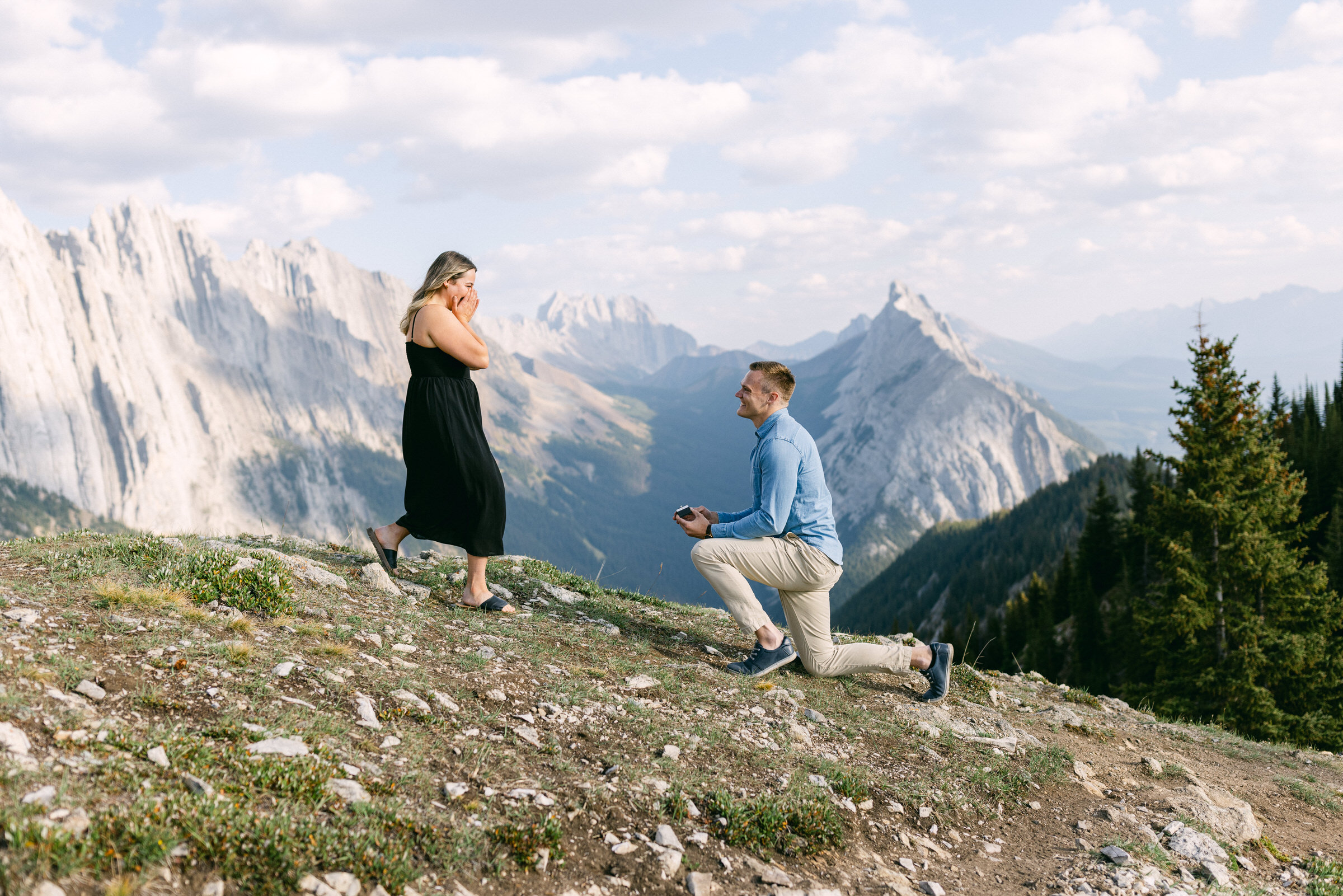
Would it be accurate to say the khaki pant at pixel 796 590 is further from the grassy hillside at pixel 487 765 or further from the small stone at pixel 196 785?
the small stone at pixel 196 785

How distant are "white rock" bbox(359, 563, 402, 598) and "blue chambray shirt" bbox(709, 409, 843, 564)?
14.7ft

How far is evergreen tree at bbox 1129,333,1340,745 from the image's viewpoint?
790 inches

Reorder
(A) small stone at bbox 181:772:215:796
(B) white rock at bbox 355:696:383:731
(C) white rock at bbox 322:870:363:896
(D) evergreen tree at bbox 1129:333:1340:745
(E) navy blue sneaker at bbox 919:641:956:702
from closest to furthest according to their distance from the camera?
(C) white rock at bbox 322:870:363:896 < (A) small stone at bbox 181:772:215:796 < (B) white rock at bbox 355:696:383:731 < (E) navy blue sneaker at bbox 919:641:956:702 < (D) evergreen tree at bbox 1129:333:1340:745

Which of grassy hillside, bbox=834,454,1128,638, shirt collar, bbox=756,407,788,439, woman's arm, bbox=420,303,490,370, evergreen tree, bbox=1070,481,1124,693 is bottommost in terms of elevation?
grassy hillside, bbox=834,454,1128,638

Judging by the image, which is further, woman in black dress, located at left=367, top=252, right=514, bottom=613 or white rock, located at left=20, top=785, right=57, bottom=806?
woman in black dress, located at left=367, top=252, right=514, bottom=613

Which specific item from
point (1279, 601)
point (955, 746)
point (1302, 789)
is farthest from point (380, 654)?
point (1279, 601)

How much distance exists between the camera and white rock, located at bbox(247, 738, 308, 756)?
5078 millimetres

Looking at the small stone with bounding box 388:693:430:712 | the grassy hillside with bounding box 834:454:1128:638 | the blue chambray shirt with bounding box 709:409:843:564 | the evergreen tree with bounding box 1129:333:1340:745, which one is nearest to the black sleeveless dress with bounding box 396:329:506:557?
the small stone with bounding box 388:693:430:712

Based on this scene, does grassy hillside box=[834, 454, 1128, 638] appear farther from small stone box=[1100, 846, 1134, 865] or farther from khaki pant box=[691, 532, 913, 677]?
small stone box=[1100, 846, 1134, 865]

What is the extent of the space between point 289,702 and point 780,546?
5.40m

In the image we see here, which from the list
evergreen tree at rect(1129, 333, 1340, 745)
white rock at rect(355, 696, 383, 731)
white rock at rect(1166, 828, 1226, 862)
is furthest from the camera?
evergreen tree at rect(1129, 333, 1340, 745)

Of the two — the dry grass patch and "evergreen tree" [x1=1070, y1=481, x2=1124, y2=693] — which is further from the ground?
A: the dry grass patch

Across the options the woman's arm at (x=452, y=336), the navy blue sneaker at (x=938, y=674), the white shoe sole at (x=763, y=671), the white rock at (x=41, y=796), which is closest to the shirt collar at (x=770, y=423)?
the white shoe sole at (x=763, y=671)

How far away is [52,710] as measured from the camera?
16.0 feet
